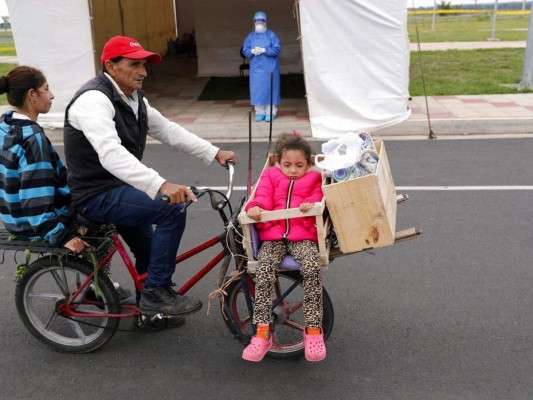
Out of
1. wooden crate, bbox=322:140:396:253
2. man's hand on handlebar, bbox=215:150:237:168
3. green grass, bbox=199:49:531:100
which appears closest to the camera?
wooden crate, bbox=322:140:396:253

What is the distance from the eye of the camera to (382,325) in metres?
3.61

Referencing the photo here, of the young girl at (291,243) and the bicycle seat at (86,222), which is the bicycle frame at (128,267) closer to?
the bicycle seat at (86,222)

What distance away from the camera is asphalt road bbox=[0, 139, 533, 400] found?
3.05 m

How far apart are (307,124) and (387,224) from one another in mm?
7025

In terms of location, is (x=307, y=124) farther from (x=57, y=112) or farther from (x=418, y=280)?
(x=418, y=280)

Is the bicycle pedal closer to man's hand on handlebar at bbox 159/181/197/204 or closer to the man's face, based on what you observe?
man's hand on handlebar at bbox 159/181/197/204

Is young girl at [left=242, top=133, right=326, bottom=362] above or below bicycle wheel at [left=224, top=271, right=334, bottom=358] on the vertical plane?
above

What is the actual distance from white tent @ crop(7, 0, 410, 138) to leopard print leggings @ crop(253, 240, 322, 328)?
641 cm

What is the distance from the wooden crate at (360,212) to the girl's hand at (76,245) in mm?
1385

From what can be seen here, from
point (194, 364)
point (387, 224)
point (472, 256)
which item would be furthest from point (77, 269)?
point (472, 256)

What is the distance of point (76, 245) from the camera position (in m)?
3.09

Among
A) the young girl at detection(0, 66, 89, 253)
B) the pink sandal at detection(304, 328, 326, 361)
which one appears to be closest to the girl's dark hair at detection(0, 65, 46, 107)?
the young girl at detection(0, 66, 89, 253)

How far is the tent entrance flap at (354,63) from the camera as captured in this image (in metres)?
8.57

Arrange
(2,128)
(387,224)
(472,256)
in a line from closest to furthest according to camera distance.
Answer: (387,224)
(2,128)
(472,256)
